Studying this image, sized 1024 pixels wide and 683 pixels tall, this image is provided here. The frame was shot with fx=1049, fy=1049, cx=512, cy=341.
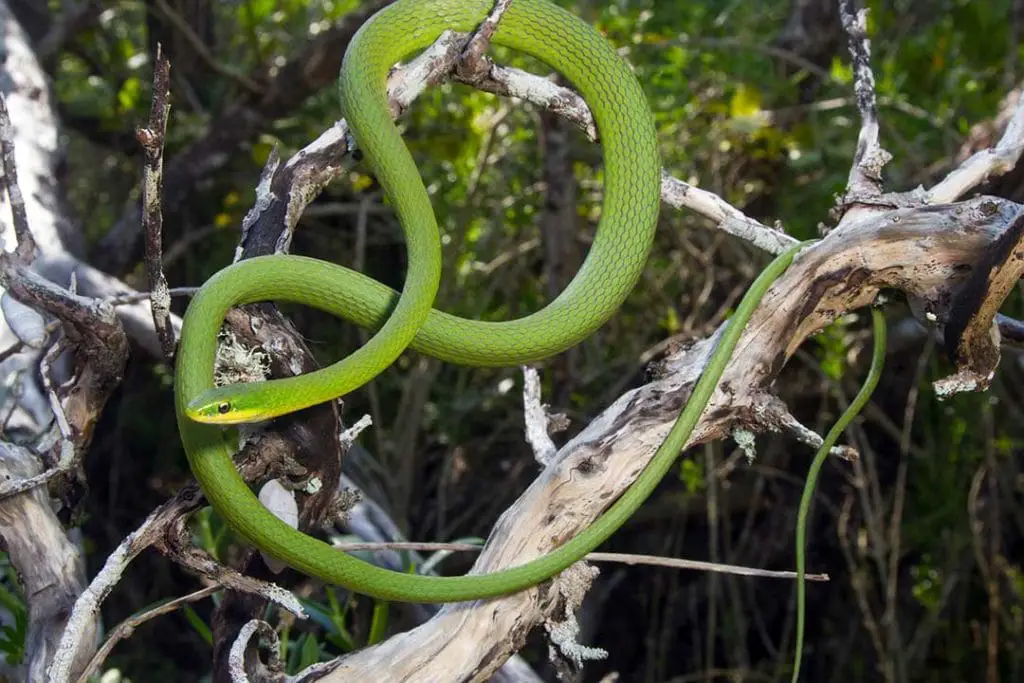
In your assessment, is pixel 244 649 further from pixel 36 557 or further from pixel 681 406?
pixel 681 406

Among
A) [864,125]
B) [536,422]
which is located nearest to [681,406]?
[536,422]

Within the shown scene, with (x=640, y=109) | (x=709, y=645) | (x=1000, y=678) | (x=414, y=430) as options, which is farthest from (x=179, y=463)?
(x=1000, y=678)

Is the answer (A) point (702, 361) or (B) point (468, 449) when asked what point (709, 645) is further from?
(A) point (702, 361)

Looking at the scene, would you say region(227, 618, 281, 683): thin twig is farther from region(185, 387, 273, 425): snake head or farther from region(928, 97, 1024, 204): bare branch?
region(928, 97, 1024, 204): bare branch

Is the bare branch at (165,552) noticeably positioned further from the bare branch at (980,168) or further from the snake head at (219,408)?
the bare branch at (980,168)

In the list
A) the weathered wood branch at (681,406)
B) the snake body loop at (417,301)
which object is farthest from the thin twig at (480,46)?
the weathered wood branch at (681,406)

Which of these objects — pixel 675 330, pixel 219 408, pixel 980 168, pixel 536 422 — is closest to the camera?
pixel 219 408

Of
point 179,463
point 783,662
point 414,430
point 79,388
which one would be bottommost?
point 783,662

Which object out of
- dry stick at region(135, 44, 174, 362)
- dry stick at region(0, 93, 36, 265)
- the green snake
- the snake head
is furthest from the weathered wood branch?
dry stick at region(0, 93, 36, 265)
